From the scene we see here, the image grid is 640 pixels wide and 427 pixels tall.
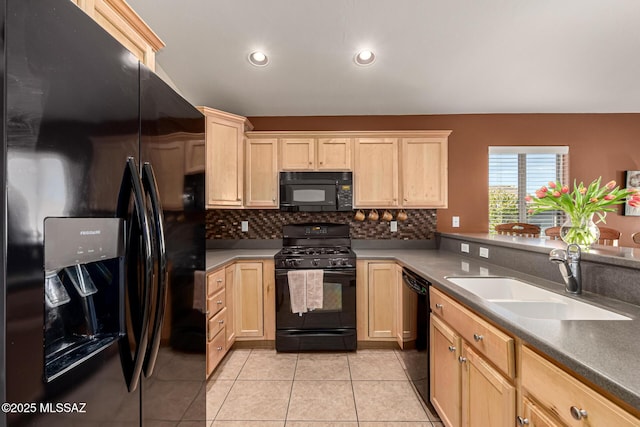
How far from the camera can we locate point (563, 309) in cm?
137

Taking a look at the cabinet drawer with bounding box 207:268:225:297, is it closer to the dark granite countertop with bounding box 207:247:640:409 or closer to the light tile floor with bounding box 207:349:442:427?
the light tile floor with bounding box 207:349:442:427

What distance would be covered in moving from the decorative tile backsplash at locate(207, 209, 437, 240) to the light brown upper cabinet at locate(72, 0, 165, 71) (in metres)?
2.18

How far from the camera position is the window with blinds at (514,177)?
11.5 ft

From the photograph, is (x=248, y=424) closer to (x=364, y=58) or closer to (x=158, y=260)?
(x=158, y=260)

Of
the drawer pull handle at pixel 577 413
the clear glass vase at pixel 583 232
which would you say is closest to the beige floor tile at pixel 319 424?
the drawer pull handle at pixel 577 413

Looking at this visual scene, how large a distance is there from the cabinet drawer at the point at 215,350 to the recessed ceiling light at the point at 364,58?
9.00ft

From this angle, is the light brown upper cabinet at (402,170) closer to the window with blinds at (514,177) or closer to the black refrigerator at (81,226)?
the window with blinds at (514,177)

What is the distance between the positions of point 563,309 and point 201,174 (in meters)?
1.83

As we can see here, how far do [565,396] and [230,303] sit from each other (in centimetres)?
244

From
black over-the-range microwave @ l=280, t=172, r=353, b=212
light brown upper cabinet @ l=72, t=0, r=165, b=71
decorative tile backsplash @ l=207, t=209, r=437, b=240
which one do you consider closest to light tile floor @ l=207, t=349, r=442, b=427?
decorative tile backsplash @ l=207, t=209, r=437, b=240

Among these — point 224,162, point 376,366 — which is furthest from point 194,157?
point 376,366

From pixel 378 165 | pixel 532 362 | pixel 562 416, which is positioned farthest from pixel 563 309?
pixel 378 165

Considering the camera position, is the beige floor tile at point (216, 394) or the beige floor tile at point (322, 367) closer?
the beige floor tile at point (216, 394)

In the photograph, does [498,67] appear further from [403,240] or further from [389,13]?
[403,240]
